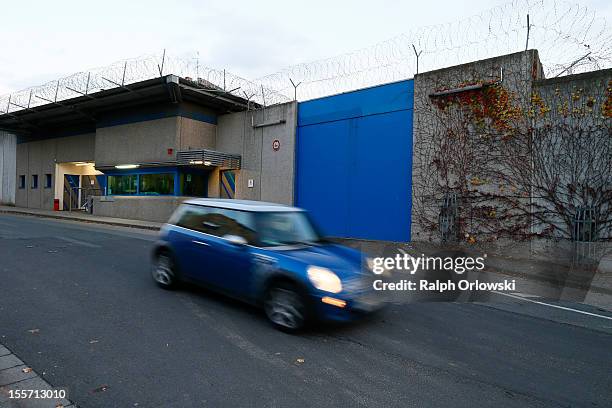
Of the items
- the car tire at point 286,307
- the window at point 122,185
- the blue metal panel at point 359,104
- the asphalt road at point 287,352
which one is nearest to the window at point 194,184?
the window at point 122,185

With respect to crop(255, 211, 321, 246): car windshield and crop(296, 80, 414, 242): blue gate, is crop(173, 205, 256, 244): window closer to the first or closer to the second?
crop(255, 211, 321, 246): car windshield

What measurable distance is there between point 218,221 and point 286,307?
→ 184 centimetres

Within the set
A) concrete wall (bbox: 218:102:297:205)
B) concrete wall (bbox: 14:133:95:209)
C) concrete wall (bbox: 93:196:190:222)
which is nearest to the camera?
concrete wall (bbox: 218:102:297:205)

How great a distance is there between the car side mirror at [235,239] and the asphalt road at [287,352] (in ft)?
3.25

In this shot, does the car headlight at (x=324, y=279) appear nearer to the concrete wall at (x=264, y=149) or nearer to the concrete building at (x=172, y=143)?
the concrete wall at (x=264, y=149)

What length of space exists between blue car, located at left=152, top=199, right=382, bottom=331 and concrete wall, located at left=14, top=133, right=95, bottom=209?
72.6ft

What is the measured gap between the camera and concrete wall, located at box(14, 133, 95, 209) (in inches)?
975

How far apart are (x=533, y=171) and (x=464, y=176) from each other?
76.8 inches

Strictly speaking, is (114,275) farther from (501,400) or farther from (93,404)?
(501,400)

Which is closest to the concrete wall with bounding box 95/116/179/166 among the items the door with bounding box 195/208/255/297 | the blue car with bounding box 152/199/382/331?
the blue car with bounding box 152/199/382/331

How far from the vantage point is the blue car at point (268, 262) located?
14.3ft

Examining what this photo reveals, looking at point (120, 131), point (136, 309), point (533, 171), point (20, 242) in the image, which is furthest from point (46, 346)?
point (120, 131)

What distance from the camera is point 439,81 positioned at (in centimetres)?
1262

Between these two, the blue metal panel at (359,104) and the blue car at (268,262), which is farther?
the blue metal panel at (359,104)
